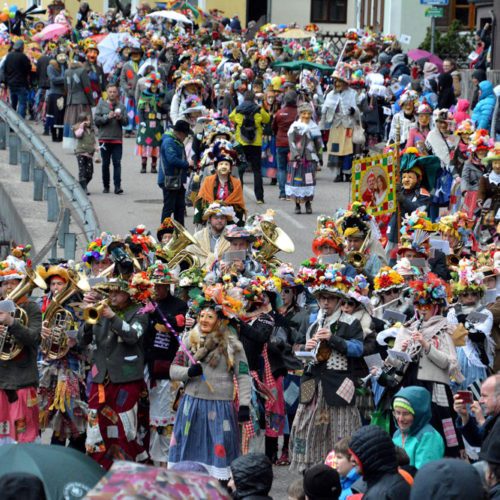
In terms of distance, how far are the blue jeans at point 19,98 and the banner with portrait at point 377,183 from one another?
47.3 feet

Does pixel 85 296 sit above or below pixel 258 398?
above

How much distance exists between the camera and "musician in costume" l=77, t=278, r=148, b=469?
9.51 metres

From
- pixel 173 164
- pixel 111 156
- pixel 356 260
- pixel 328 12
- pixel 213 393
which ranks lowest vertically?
pixel 213 393

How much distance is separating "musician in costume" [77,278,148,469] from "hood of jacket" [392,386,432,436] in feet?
8.42

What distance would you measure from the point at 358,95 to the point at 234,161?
812 cm

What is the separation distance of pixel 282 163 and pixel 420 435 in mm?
12392

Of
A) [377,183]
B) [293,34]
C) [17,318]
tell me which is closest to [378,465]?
[17,318]

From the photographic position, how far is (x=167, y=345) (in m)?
9.86

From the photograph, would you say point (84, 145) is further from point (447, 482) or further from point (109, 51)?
point (447, 482)

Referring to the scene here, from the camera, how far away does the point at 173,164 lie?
16.0 metres

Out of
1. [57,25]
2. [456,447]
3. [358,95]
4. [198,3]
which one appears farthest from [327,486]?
[198,3]

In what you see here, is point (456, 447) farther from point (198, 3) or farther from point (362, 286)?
point (198, 3)

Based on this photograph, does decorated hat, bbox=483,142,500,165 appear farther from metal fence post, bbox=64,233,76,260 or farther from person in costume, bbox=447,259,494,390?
metal fence post, bbox=64,233,76,260

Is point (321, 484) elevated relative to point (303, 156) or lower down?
lower down
